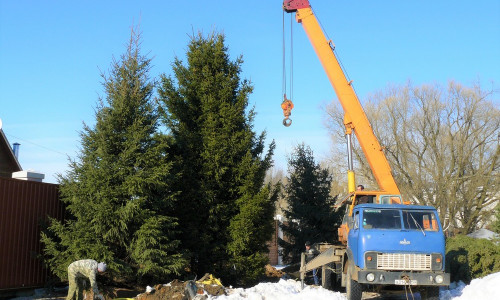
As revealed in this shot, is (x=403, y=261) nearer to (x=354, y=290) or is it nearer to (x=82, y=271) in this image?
Answer: (x=354, y=290)

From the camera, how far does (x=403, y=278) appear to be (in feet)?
35.8

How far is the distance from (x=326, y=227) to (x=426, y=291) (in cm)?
1014

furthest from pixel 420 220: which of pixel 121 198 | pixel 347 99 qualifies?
pixel 121 198

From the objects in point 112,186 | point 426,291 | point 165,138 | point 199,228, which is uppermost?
point 165,138

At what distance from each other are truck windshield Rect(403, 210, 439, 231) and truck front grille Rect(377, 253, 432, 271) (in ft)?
2.65

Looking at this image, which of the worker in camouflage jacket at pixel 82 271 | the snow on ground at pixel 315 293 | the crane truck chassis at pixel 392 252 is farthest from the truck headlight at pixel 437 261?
the worker in camouflage jacket at pixel 82 271

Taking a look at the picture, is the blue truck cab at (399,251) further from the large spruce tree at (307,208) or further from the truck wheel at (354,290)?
the large spruce tree at (307,208)

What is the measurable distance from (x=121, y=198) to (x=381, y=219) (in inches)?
256

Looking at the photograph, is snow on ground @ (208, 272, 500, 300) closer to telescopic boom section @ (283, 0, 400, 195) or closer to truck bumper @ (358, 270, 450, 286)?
truck bumper @ (358, 270, 450, 286)

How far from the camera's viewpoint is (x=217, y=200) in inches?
577

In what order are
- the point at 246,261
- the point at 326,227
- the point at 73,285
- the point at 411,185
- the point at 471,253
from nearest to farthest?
1. the point at 73,285
2. the point at 246,261
3. the point at 471,253
4. the point at 326,227
5. the point at 411,185

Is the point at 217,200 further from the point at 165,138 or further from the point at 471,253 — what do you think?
the point at 471,253

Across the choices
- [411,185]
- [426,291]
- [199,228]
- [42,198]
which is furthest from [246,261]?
[411,185]

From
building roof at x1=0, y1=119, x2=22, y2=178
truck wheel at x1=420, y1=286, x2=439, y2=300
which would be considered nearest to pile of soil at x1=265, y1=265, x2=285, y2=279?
truck wheel at x1=420, y1=286, x2=439, y2=300
